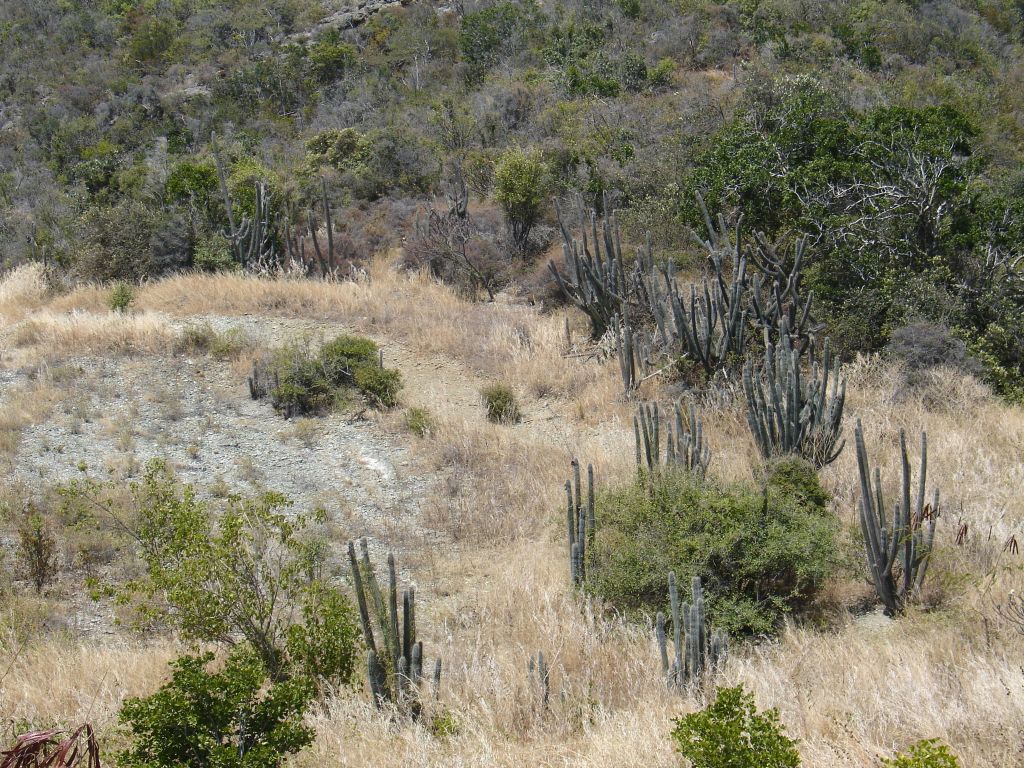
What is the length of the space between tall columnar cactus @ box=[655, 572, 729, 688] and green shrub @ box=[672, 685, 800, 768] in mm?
1029

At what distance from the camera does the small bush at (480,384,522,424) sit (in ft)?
36.2

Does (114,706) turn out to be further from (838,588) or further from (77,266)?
(77,266)

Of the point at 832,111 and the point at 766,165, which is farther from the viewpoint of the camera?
the point at 832,111

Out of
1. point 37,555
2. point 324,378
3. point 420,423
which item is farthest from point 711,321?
point 37,555

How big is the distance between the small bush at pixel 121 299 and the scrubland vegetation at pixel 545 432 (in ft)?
0.25

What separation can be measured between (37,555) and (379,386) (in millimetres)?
4984

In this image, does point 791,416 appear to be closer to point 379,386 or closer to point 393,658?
point 393,658

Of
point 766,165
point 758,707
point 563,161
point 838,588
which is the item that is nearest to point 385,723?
point 758,707

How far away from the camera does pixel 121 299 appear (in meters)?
15.1

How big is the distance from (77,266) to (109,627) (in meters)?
12.9

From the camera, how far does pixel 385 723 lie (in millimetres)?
4766

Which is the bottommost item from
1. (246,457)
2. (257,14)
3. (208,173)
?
(246,457)

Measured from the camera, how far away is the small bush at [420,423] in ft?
34.7

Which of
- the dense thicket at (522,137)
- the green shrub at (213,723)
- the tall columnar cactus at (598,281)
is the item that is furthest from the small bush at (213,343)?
the green shrub at (213,723)
